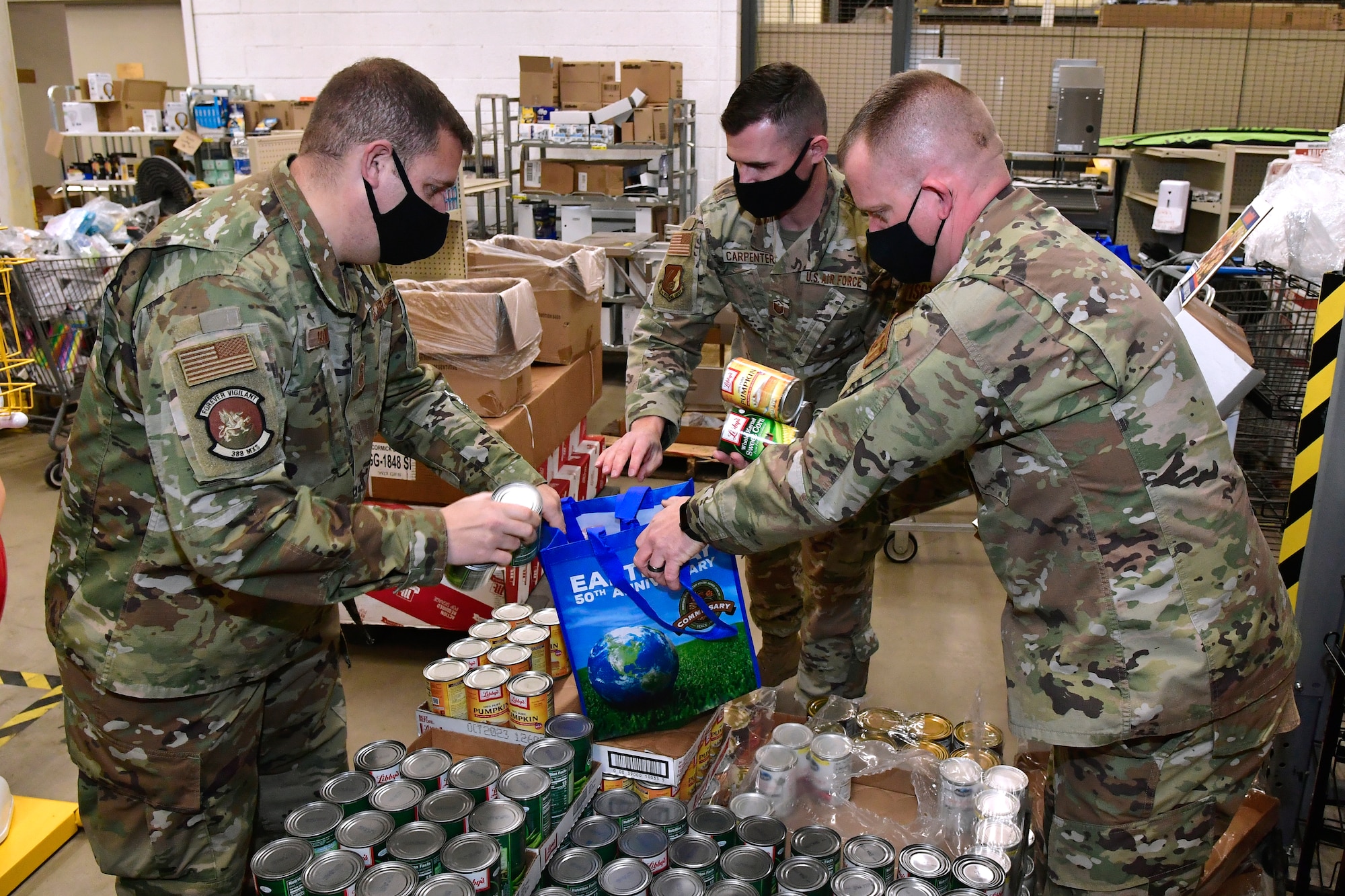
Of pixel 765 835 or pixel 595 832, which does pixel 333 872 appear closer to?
pixel 595 832

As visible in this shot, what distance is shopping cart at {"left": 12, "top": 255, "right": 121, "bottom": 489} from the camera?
526 cm

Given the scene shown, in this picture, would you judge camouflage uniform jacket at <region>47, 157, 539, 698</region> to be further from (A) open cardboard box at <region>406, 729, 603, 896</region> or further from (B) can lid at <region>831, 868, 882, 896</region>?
(B) can lid at <region>831, 868, 882, 896</region>

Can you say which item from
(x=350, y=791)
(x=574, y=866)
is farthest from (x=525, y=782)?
(x=350, y=791)

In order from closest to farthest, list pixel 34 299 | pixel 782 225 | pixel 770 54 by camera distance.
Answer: pixel 782 225 < pixel 34 299 < pixel 770 54

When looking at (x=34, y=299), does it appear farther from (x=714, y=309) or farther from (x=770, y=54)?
(x=770, y=54)

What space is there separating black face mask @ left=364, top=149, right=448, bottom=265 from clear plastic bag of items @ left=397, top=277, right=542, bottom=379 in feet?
5.72

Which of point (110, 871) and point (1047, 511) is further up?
point (1047, 511)

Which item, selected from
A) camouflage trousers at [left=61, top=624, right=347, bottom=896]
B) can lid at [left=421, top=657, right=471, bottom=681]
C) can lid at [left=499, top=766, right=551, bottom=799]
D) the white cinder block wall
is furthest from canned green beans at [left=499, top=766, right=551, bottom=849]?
the white cinder block wall

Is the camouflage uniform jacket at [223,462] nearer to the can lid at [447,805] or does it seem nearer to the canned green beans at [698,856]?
the can lid at [447,805]

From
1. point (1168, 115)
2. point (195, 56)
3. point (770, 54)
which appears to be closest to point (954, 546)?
point (770, 54)

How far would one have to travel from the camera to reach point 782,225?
256cm

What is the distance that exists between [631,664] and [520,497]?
35 centimetres

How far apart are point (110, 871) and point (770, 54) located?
290 inches

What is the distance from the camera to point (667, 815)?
5.02ft
